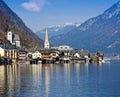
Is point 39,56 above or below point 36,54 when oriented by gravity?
below

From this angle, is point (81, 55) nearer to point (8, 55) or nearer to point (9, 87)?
point (8, 55)

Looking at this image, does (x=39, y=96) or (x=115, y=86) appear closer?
(x=39, y=96)

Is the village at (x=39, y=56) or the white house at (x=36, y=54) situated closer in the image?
the village at (x=39, y=56)

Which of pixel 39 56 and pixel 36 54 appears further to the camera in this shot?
pixel 36 54

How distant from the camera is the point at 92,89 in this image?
196 feet

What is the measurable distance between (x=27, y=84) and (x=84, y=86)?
7809 mm

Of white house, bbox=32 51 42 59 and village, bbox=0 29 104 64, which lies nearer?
village, bbox=0 29 104 64

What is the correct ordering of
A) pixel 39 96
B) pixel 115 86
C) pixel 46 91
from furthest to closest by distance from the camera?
pixel 115 86 < pixel 46 91 < pixel 39 96

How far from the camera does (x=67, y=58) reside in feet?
583

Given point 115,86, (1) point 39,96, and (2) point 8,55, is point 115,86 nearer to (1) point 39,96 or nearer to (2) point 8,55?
(1) point 39,96

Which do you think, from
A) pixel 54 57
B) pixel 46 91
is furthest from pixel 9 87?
pixel 54 57

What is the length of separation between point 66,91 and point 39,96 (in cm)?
556

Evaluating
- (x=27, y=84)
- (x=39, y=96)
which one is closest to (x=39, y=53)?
(x=27, y=84)

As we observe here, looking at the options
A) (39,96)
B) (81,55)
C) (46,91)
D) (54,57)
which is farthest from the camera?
(81,55)
